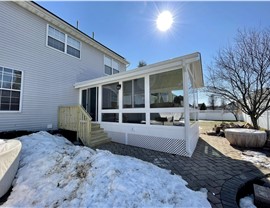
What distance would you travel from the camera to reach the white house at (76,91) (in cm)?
535

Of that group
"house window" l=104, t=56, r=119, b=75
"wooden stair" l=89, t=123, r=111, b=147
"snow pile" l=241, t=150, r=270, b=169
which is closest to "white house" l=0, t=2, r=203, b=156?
"wooden stair" l=89, t=123, r=111, b=147

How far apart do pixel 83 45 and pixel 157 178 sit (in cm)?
953

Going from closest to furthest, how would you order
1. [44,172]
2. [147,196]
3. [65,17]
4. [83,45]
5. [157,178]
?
[147,196]
[157,178]
[44,172]
[65,17]
[83,45]

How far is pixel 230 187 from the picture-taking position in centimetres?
304

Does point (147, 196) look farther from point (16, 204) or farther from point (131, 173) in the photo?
point (16, 204)

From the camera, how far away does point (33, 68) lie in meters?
7.01

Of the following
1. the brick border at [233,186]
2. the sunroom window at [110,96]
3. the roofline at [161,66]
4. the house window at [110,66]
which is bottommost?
the brick border at [233,186]

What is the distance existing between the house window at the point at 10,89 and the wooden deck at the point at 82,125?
2.00 metres

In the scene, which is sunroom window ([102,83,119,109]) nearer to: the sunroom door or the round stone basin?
the sunroom door

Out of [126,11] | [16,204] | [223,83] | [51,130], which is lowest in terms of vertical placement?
[16,204]

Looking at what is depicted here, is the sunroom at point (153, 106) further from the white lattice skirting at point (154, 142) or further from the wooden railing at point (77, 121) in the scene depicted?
the wooden railing at point (77, 121)

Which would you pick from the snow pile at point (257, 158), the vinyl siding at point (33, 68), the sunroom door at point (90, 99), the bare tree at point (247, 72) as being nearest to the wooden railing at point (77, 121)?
the vinyl siding at point (33, 68)

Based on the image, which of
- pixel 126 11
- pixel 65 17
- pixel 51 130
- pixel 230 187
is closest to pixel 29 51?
pixel 65 17

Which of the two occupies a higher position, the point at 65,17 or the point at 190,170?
Result: the point at 65,17
